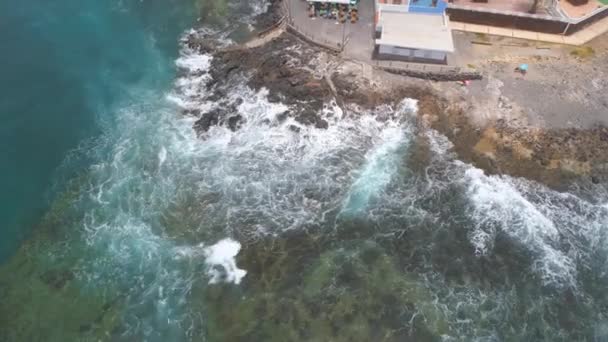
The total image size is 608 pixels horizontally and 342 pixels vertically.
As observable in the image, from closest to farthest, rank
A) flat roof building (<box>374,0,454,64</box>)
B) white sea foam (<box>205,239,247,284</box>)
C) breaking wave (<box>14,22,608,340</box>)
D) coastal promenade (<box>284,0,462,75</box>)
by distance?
breaking wave (<box>14,22,608,340</box>), white sea foam (<box>205,239,247,284</box>), flat roof building (<box>374,0,454,64</box>), coastal promenade (<box>284,0,462,75</box>)

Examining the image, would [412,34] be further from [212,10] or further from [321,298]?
[321,298]

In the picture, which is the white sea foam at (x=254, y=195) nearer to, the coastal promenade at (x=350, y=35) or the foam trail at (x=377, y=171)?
the foam trail at (x=377, y=171)

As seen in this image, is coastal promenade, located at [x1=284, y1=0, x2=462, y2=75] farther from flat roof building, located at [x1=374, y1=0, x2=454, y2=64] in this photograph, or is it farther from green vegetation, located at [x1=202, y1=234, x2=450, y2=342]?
green vegetation, located at [x1=202, y1=234, x2=450, y2=342]

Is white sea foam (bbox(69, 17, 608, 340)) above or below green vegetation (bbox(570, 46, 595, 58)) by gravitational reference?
below

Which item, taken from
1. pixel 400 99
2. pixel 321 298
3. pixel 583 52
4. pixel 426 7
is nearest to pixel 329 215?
pixel 321 298

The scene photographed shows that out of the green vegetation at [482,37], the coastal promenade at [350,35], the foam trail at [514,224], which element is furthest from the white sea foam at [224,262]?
the green vegetation at [482,37]

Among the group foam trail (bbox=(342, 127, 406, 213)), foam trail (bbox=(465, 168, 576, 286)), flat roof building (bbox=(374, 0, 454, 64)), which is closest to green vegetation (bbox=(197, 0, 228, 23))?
flat roof building (bbox=(374, 0, 454, 64))
